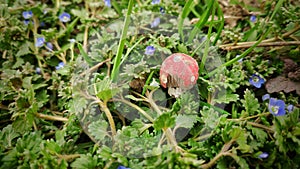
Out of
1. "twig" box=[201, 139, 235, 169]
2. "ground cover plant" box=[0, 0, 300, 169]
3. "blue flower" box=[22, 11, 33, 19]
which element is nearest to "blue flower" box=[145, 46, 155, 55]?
"ground cover plant" box=[0, 0, 300, 169]

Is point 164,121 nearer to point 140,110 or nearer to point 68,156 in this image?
point 140,110

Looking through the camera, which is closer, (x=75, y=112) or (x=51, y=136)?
(x=75, y=112)

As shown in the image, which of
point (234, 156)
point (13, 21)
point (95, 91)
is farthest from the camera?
point (13, 21)

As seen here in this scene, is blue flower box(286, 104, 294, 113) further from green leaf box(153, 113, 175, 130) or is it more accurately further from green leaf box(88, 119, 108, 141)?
green leaf box(88, 119, 108, 141)

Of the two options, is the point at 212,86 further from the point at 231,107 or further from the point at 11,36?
the point at 11,36

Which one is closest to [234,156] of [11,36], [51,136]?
[51,136]

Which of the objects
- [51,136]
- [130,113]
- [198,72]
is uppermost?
[198,72]

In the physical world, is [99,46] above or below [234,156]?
above

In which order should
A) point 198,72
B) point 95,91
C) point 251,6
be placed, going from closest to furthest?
point 95,91
point 198,72
point 251,6

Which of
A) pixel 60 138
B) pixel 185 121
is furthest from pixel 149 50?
pixel 60 138
